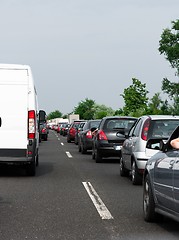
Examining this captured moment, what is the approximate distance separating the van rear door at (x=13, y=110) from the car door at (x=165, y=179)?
23.6 ft

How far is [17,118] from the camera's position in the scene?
1515cm

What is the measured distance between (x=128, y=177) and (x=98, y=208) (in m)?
6.06

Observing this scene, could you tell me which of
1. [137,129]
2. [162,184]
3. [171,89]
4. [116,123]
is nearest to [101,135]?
[116,123]

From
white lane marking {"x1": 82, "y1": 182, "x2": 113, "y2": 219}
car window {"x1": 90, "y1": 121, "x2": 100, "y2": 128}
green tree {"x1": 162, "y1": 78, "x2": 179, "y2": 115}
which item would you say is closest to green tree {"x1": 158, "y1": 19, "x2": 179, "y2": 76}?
green tree {"x1": 162, "y1": 78, "x2": 179, "y2": 115}

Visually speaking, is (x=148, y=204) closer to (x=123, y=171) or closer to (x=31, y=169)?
(x=123, y=171)

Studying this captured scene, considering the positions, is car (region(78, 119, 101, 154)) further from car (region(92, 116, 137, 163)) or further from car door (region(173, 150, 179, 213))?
car door (region(173, 150, 179, 213))

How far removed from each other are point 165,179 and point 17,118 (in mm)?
7872

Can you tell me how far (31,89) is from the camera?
1511 cm

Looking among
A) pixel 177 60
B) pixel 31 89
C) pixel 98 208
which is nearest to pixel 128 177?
pixel 31 89

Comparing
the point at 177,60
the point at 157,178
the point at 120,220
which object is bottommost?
the point at 120,220

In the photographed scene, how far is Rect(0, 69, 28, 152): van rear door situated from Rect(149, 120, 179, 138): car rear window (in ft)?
10.5

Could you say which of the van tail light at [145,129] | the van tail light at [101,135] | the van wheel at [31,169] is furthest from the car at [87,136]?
the van tail light at [145,129]

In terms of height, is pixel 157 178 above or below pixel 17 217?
above

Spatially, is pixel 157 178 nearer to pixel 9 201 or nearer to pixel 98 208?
pixel 98 208
